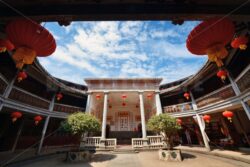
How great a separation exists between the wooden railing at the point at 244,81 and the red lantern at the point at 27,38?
29.1 ft

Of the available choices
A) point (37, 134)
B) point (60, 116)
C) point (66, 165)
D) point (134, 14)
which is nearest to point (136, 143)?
point (66, 165)

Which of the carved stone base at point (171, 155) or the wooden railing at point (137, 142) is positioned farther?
the wooden railing at point (137, 142)

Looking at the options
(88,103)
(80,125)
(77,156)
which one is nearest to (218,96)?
(80,125)

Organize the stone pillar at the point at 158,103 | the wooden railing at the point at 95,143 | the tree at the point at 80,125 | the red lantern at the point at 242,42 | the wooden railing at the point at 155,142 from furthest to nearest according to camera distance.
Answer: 1. the stone pillar at the point at 158,103
2. the wooden railing at the point at 155,142
3. the wooden railing at the point at 95,143
4. the tree at the point at 80,125
5. the red lantern at the point at 242,42

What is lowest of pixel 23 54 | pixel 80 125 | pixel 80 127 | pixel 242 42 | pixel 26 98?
pixel 80 127

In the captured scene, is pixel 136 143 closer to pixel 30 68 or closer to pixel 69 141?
pixel 69 141

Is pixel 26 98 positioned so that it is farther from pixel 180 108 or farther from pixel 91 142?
pixel 180 108

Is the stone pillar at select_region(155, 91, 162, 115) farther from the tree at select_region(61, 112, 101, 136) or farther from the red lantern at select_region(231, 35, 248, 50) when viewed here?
the red lantern at select_region(231, 35, 248, 50)

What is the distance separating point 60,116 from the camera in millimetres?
12070

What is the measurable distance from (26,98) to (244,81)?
45.9ft

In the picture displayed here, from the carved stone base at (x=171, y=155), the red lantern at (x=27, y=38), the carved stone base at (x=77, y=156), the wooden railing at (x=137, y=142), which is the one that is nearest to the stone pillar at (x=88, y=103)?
the carved stone base at (x=77, y=156)

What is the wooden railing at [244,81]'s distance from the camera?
6.55 metres

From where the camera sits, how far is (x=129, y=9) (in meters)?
2.90

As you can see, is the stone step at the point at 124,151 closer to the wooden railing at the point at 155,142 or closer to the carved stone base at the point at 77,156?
the wooden railing at the point at 155,142
